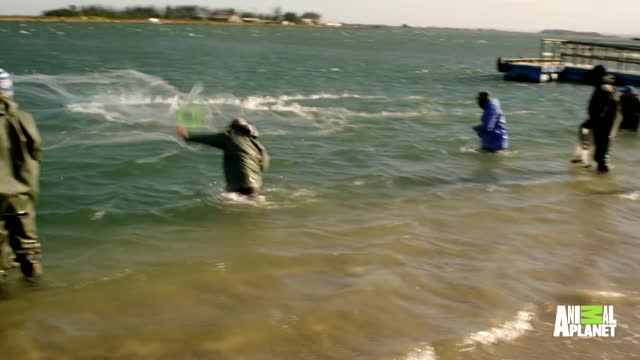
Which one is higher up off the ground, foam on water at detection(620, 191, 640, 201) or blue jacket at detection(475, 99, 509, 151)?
blue jacket at detection(475, 99, 509, 151)

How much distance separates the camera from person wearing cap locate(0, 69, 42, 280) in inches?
227

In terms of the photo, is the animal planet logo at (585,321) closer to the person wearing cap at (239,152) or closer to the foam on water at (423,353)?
the foam on water at (423,353)

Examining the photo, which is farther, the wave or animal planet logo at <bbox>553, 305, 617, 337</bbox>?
animal planet logo at <bbox>553, 305, 617, 337</bbox>

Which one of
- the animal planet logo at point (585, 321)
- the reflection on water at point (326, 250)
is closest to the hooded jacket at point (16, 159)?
the reflection on water at point (326, 250)

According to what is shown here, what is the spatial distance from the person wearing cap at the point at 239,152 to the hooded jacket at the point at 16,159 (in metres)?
3.18

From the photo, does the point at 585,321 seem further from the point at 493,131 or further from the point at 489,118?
the point at 493,131

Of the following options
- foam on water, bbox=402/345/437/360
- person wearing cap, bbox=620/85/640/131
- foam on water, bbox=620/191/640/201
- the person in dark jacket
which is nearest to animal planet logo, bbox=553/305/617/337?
foam on water, bbox=402/345/437/360

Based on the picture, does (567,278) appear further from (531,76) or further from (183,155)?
(531,76)

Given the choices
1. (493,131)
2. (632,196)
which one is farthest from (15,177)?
(493,131)

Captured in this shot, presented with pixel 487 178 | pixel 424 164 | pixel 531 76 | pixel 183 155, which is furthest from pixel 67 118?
pixel 531 76

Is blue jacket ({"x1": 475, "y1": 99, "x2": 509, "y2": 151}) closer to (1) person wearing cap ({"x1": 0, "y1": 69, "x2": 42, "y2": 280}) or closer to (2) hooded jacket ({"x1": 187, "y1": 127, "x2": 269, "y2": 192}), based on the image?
(2) hooded jacket ({"x1": 187, "y1": 127, "x2": 269, "y2": 192})

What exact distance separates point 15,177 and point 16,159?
0.50 feet

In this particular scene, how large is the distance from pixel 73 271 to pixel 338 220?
3.55 m

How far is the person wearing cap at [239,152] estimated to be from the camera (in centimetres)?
923
